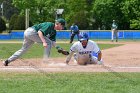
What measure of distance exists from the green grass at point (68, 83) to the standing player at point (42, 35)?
1.98 m

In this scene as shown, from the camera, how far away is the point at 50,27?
12.4 metres

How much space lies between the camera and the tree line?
5125cm

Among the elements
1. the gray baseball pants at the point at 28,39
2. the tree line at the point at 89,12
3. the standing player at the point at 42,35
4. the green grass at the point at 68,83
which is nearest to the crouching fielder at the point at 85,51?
the standing player at the point at 42,35

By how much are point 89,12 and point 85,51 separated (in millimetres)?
45226

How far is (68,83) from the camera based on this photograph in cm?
893

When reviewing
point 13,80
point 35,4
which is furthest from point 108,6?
point 13,80

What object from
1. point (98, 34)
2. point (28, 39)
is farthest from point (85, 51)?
point (98, 34)

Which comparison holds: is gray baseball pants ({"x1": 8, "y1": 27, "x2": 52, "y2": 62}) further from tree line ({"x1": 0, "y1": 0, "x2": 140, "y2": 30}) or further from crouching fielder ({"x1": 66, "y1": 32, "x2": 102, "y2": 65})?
tree line ({"x1": 0, "y1": 0, "x2": 140, "y2": 30})

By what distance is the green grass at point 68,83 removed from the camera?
8080mm

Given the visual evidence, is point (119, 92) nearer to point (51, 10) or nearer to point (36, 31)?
point (36, 31)

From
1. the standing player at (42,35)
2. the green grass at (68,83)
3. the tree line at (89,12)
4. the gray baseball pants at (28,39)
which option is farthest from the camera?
the tree line at (89,12)

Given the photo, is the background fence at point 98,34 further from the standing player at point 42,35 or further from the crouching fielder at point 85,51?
the standing player at point 42,35

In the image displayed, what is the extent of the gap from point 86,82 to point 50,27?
3.63 meters

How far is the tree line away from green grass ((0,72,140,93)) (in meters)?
40.1
